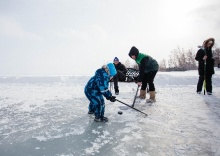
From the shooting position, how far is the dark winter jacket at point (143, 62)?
575 centimetres

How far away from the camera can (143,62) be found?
5.78m

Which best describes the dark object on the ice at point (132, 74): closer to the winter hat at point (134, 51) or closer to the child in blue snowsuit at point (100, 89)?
the winter hat at point (134, 51)

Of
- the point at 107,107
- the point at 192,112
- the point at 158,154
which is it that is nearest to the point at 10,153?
the point at 158,154

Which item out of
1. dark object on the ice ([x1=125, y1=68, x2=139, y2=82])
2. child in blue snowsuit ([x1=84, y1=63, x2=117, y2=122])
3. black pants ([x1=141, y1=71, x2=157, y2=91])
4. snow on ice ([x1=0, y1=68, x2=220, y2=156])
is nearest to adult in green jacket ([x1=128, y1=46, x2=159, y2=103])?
black pants ([x1=141, y1=71, x2=157, y2=91])

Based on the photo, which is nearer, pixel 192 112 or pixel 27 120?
pixel 27 120

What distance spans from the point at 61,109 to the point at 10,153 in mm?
2501

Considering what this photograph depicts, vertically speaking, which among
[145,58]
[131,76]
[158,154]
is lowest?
[158,154]

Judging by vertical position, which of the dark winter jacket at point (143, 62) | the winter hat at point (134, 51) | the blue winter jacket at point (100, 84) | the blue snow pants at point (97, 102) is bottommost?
the blue snow pants at point (97, 102)

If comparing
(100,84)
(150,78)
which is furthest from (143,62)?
(100,84)

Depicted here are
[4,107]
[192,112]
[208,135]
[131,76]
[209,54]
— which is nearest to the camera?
[208,135]

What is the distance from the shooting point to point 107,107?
543cm

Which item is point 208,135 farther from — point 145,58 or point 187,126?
point 145,58

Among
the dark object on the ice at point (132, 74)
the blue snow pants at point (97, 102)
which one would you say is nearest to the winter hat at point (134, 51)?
the blue snow pants at point (97, 102)

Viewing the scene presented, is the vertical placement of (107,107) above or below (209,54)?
below
